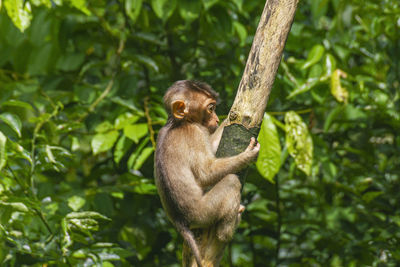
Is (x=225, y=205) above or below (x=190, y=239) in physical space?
above

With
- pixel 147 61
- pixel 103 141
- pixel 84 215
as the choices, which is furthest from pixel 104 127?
pixel 84 215

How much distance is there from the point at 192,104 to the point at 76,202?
4.58ft

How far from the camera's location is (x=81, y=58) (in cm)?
580

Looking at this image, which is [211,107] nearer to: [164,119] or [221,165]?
[164,119]

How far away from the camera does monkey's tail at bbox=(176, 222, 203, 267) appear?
3197 mm

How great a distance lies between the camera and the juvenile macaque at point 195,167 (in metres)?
3.54

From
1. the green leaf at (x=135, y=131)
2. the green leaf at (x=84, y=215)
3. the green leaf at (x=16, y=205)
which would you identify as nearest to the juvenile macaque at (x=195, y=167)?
the green leaf at (x=135, y=131)

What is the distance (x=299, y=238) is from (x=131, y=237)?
1.88 metres

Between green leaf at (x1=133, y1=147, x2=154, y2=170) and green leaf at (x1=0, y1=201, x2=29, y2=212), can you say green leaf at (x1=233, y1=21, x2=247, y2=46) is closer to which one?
green leaf at (x1=133, y1=147, x2=154, y2=170)

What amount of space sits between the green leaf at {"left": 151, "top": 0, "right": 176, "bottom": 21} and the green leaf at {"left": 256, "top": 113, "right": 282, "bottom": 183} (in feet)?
5.06

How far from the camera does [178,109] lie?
4.29 metres

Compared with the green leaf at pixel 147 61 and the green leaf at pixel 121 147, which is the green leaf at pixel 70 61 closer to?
the green leaf at pixel 147 61

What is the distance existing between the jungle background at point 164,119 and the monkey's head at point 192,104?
439mm

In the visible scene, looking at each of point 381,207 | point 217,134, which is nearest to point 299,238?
point 381,207
